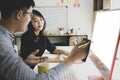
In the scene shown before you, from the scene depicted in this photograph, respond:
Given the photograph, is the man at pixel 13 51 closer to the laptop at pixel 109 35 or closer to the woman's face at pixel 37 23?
the laptop at pixel 109 35

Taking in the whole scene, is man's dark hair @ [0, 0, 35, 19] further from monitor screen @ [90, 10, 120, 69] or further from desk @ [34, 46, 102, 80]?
desk @ [34, 46, 102, 80]

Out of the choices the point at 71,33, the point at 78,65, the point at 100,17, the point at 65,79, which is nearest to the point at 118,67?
the point at 65,79

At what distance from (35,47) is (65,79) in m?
0.84

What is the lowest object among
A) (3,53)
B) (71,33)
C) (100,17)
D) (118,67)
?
(71,33)

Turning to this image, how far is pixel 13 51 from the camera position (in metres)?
0.99

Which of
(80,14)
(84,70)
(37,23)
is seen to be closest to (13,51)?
(84,70)

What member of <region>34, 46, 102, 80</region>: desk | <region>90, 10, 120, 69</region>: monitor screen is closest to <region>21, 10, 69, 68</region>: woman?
<region>34, 46, 102, 80</region>: desk

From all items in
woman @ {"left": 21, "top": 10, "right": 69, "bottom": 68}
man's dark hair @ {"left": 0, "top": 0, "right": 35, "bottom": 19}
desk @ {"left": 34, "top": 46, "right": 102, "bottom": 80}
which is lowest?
desk @ {"left": 34, "top": 46, "right": 102, "bottom": 80}

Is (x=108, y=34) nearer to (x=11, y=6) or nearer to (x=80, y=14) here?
(x=11, y=6)

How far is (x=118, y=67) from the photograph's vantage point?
108cm

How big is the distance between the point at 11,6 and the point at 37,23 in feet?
3.75

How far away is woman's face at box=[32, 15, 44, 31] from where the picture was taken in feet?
6.98

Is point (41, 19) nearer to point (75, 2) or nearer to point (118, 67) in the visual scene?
point (118, 67)

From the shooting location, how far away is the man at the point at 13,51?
3.11 feet
